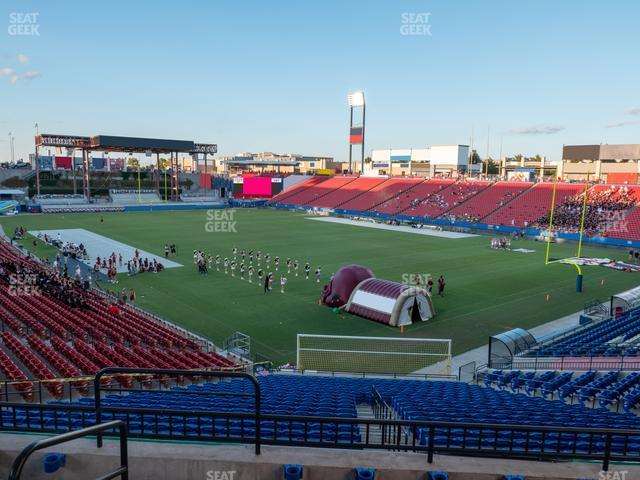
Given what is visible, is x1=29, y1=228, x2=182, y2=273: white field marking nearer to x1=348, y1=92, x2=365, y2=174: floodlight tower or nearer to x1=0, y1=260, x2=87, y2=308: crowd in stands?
x1=0, y1=260, x2=87, y2=308: crowd in stands

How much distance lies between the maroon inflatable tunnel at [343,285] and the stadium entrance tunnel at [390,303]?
1.59ft

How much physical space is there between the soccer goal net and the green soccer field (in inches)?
32.4

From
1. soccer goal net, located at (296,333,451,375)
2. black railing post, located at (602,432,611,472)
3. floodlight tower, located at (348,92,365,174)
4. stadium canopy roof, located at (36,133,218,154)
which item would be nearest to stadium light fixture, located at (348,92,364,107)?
floodlight tower, located at (348,92,365,174)

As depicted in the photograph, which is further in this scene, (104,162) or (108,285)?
(104,162)

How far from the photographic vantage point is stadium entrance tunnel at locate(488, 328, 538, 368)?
17219mm

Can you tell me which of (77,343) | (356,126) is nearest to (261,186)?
(356,126)

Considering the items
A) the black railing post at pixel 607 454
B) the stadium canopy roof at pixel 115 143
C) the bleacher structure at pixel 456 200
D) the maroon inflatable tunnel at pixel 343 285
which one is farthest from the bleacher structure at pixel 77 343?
the stadium canopy roof at pixel 115 143

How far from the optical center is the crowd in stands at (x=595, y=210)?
175 feet

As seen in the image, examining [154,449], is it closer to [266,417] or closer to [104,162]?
[266,417]

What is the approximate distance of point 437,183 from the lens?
3127 inches

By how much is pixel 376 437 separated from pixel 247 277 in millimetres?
24476

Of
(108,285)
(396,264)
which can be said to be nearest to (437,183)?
(396,264)

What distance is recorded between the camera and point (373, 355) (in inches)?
740

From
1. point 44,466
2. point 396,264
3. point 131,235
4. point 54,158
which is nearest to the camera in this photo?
point 44,466
